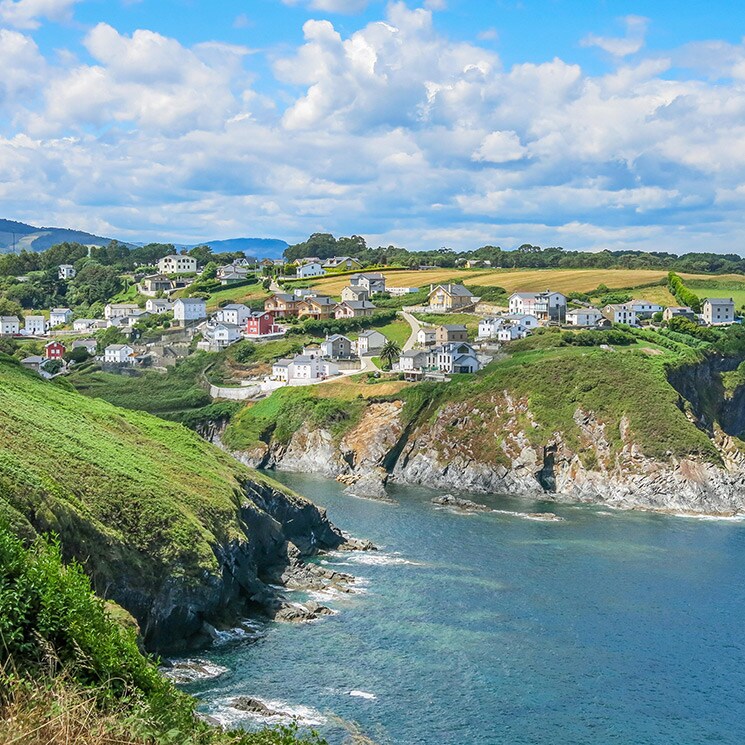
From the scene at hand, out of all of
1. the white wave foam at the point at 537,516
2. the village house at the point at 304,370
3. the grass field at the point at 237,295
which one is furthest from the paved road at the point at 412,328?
the white wave foam at the point at 537,516

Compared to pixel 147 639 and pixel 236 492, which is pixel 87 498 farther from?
pixel 236 492

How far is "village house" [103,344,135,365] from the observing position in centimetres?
14150

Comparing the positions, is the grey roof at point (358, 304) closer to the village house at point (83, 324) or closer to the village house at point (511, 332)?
the village house at point (511, 332)

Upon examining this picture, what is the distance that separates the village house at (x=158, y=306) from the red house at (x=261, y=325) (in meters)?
28.5

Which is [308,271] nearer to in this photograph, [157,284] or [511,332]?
[157,284]

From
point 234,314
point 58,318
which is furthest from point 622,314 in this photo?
point 58,318

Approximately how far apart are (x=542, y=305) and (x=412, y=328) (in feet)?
65.9

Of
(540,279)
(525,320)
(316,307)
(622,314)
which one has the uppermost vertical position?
(540,279)

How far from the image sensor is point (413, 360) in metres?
119

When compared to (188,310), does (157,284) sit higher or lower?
higher

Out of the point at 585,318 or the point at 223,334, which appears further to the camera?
the point at 223,334

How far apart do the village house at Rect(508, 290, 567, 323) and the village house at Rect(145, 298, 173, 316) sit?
64.3 metres

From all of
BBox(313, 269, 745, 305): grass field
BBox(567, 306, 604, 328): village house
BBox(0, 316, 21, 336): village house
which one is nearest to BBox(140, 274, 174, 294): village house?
BBox(0, 316, 21, 336): village house

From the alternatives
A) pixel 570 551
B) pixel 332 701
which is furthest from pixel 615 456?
A: pixel 332 701
